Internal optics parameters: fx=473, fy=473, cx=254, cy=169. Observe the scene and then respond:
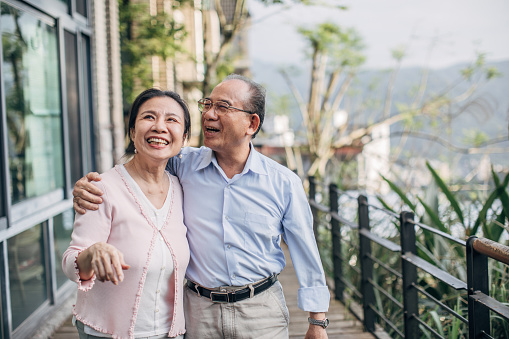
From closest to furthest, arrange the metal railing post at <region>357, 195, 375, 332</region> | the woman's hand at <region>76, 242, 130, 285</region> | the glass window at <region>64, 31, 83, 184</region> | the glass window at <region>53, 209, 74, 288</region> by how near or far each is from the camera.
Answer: the woman's hand at <region>76, 242, 130, 285</region>, the metal railing post at <region>357, 195, 375, 332</region>, the glass window at <region>53, 209, 74, 288</region>, the glass window at <region>64, 31, 83, 184</region>

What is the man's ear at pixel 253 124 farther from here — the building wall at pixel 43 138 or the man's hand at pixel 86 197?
the building wall at pixel 43 138

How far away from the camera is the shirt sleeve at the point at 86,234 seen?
1497mm

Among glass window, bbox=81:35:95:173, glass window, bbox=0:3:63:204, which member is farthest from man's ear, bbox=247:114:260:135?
glass window, bbox=81:35:95:173

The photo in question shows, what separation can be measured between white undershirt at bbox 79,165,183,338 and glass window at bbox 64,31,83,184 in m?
3.17

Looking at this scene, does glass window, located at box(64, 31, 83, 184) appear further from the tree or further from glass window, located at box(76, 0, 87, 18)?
the tree

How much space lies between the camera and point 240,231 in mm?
1959

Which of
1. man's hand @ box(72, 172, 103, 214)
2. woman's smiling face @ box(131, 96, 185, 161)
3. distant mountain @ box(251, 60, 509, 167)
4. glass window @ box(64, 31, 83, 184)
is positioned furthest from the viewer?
distant mountain @ box(251, 60, 509, 167)

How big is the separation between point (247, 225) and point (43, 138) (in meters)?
2.85

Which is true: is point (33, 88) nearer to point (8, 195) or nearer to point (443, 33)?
point (8, 195)

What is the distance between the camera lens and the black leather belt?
1.91m

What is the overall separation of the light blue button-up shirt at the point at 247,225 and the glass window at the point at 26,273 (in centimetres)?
189

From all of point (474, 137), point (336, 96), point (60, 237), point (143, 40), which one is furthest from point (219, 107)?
point (474, 137)

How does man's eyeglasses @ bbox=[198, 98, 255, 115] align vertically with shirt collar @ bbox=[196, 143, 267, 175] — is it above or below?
above

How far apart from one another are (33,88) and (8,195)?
1234 mm
